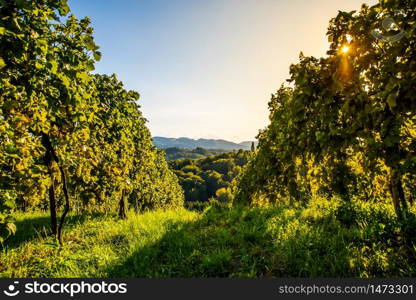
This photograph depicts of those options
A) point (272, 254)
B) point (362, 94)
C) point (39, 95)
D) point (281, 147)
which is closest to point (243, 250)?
point (272, 254)

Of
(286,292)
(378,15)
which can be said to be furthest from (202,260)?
(378,15)

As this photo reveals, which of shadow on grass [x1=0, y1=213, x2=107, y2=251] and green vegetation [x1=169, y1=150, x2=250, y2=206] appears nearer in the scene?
shadow on grass [x1=0, y1=213, x2=107, y2=251]

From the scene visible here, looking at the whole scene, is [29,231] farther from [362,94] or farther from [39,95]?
[362,94]

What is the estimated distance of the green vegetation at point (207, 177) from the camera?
4026 inches

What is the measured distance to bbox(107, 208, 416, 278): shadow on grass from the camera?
364 centimetres

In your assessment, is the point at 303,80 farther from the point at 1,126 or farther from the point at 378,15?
the point at 1,126

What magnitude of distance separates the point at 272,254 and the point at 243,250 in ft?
2.00

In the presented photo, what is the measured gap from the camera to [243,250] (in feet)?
15.5

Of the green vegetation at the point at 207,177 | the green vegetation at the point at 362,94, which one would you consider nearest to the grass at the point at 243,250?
the green vegetation at the point at 362,94

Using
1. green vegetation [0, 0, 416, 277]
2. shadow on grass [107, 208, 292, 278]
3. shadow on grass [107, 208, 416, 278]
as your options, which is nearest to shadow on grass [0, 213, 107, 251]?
Answer: green vegetation [0, 0, 416, 277]

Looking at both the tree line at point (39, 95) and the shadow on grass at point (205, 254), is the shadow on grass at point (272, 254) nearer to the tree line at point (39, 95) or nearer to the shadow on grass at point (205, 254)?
the shadow on grass at point (205, 254)

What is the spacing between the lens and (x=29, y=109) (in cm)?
443

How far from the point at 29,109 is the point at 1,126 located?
137 cm

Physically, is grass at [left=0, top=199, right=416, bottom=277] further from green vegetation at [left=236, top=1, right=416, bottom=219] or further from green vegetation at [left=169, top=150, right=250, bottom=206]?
green vegetation at [left=169, top=150, right=250, bottom=206]
